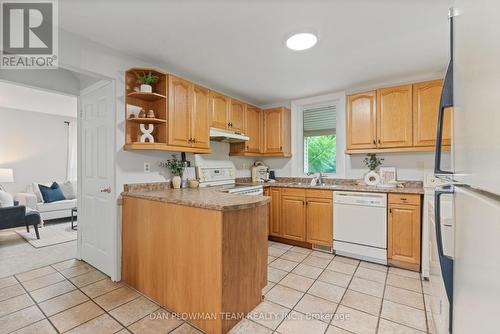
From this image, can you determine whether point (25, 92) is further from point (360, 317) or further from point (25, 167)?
point (360, 317)

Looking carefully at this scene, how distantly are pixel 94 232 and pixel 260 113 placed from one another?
9.98 feet

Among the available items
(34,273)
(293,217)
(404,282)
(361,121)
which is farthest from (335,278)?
(34,273)

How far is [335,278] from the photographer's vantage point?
8.00ft

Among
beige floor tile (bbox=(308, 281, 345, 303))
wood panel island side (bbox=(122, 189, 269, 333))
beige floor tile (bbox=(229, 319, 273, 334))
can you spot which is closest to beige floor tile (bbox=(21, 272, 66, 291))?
wood panel island side (bbox=(122, 189, 269, 333))

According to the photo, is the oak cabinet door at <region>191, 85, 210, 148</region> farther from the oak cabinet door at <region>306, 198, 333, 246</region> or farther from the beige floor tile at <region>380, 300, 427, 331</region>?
the beige floor tile at <region>380, 300, 427, 331</region>

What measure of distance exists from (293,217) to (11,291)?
322cm

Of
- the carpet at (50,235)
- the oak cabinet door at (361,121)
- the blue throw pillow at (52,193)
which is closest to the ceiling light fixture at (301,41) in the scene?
the oak cabinet door at (361,121)

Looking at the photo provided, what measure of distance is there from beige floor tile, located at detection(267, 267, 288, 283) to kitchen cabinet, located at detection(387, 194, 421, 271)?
1317mm

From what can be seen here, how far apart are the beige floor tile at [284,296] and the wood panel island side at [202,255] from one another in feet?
0.54

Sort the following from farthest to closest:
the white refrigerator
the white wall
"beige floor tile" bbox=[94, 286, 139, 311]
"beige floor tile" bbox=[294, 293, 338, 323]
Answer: the white wall < "beige floor tile" bbox=[94, 286, 139, 311] < "beige floor tile" bbox=[294, 293, 338, 323] < the white refrigerator

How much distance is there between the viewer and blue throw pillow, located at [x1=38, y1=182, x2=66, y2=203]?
15.5 ft

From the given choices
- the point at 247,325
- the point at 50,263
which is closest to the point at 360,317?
the point at 247,325

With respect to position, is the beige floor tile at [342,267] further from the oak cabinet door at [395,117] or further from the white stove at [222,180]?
the oak cabinet door at [395,117]

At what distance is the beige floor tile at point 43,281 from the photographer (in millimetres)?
2273
